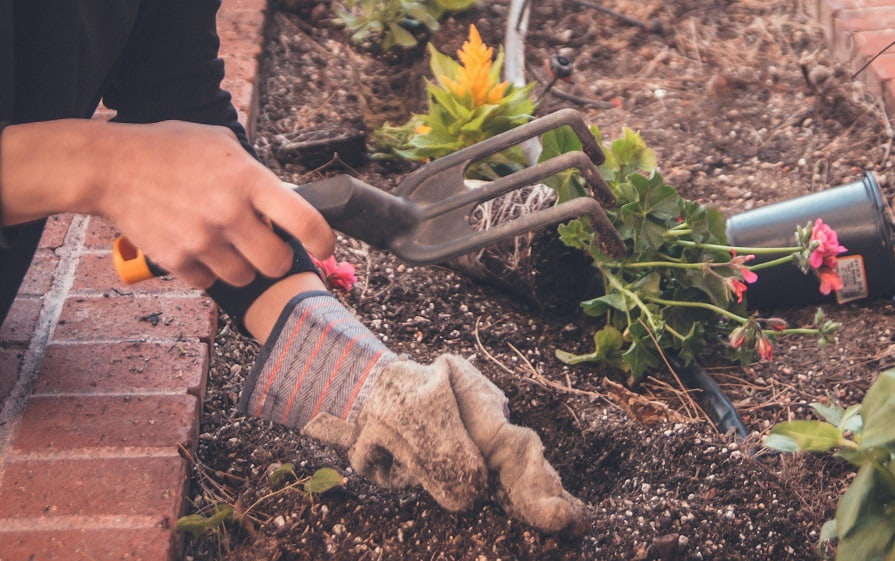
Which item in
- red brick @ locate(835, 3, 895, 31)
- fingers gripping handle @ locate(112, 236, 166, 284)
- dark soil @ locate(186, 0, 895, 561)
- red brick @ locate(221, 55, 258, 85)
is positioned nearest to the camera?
fingers gripping handle @ locate(112, 236, 166, 284)

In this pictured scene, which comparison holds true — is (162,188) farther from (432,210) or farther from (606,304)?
(606,304)

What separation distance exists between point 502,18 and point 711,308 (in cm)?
123

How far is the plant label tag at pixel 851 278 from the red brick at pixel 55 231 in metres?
1.32

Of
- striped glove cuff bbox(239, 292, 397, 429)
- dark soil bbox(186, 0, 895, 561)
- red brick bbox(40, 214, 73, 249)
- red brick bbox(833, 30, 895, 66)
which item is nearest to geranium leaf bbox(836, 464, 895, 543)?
dark soil bbox(186, 0, 895, 561)

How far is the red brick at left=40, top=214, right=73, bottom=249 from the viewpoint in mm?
1597

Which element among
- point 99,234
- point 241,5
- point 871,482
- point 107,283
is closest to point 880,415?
point 871,482

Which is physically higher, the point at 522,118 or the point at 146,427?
the point at 522,118

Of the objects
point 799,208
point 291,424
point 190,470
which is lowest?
point 190,470

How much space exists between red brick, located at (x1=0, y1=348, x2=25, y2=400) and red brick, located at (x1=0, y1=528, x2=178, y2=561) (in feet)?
0.80

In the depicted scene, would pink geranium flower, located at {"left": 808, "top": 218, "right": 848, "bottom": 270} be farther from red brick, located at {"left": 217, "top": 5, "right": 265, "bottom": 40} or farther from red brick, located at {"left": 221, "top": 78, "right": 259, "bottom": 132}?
red brick, located at {"left": 217, "top": 5, "right": 265, "bottom": 40}

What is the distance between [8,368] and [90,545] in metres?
0.35

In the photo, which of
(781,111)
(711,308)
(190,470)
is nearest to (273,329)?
(190,470)

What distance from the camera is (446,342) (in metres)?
1.54

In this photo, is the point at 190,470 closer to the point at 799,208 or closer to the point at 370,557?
the point at 370,557
